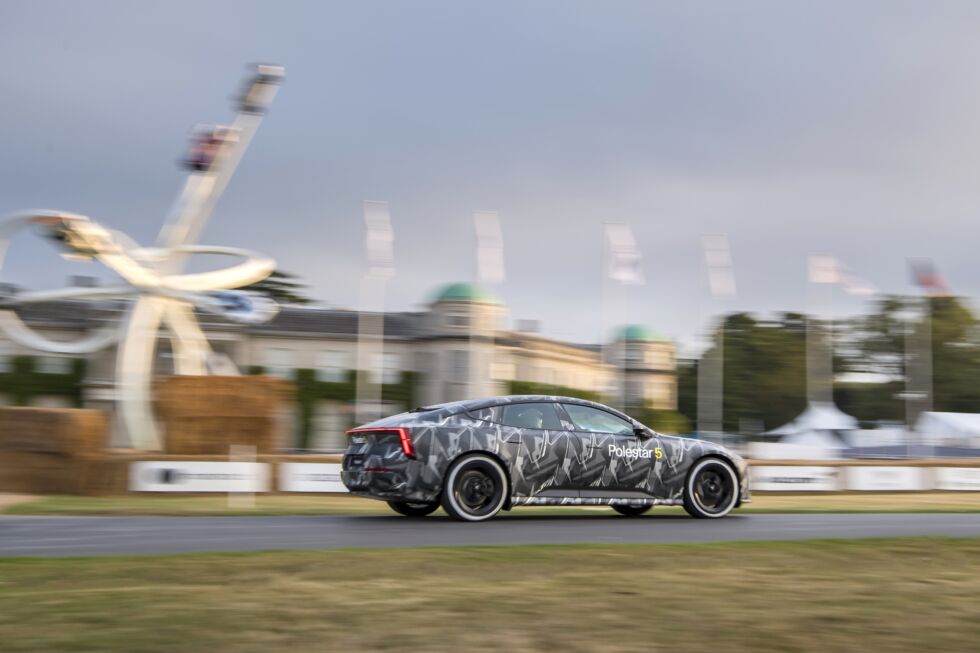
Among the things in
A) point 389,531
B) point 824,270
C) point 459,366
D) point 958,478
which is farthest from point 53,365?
point 389,531

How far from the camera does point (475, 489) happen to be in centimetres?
1194

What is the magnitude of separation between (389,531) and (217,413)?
21082 mm

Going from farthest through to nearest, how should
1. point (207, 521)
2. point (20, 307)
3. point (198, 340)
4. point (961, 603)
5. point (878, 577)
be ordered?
point (20, 307) → point (198, 340) → point (207, 521) → point (878, 577) → point (961, 603)

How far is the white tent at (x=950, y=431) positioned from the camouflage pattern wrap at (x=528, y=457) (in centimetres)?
5374

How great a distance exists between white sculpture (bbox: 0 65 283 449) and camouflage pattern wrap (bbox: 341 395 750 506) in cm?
3098

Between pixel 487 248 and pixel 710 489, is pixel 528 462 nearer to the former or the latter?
pixel 710 489

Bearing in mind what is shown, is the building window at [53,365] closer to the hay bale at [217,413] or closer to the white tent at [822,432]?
the hay bale at [217,413]

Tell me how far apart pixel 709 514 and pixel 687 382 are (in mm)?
85894

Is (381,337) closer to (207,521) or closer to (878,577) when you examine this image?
(207,521)

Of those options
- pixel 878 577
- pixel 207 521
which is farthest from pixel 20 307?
pixel 878 577

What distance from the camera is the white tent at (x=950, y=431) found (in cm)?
6181

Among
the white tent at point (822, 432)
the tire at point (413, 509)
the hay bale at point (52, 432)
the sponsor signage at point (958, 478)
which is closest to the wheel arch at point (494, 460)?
the tire at point (413, 509)

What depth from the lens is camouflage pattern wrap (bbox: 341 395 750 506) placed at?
11727 millimetres

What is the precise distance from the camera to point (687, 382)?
97.9 m
